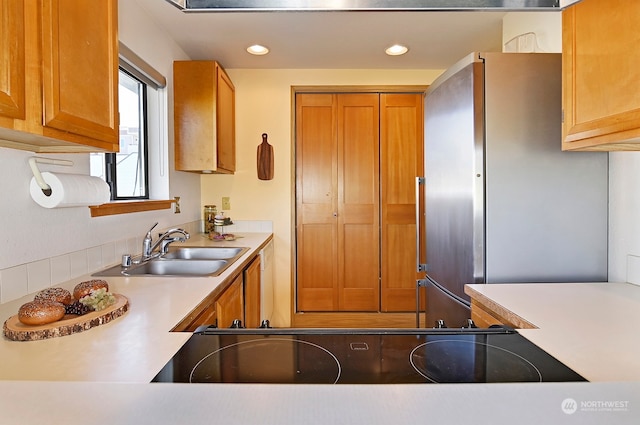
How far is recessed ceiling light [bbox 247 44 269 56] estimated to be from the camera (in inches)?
112

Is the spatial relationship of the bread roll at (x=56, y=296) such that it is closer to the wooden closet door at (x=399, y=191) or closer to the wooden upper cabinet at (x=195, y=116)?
the wooden upper cabinet at (x=195, y=116)

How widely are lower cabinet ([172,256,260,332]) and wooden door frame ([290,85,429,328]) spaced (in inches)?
37.8

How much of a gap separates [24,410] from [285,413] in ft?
1.25

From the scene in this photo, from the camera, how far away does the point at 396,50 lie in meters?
2.91

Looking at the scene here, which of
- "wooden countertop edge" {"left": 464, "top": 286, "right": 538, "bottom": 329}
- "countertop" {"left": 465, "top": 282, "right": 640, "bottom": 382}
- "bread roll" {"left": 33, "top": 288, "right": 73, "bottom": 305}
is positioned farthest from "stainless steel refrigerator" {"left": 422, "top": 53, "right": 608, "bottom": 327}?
"bread roll" {"left": 33, "top": 288, "right": 73, "bottom": 305}

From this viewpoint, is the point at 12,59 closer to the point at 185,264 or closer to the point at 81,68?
the point at 81,68

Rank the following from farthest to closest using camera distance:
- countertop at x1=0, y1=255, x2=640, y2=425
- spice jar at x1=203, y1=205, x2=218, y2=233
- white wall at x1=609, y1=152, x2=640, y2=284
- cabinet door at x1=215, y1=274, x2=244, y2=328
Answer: spice jar at x1=203, y1=205, x2=218, y2=233
cabinet door at x1=215, y1=274, x2=244, y2=328
white wall at x1=609, y1=152, x2=640, y2=284
countertop at x1=0, y1=255, x2=640, y2=425

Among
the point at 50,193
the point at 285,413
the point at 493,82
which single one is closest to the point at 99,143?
the point at 50,193

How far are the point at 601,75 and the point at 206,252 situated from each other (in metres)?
2.12

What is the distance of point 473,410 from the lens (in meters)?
0.53

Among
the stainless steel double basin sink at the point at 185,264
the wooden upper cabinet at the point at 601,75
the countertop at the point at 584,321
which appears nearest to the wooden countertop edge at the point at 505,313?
the countertop at the point at 584,321

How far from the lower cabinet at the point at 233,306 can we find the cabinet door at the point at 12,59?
657 mm

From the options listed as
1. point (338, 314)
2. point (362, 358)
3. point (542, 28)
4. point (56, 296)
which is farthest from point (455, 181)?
point (338, 314)

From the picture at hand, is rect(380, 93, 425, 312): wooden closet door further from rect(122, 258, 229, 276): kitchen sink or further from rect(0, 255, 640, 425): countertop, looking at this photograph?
rect(0, 255, 640, 425): countertop
